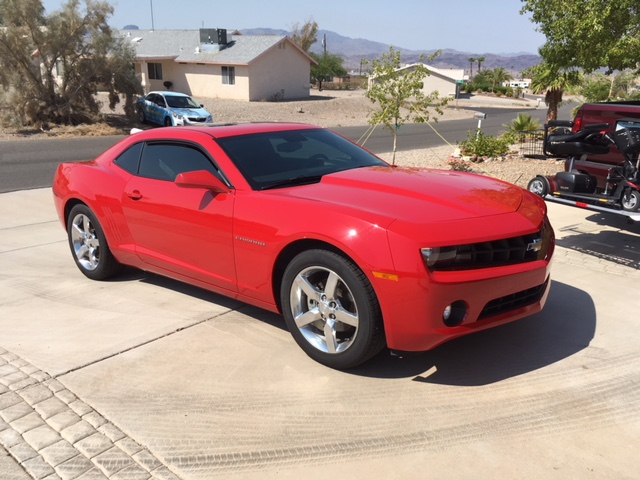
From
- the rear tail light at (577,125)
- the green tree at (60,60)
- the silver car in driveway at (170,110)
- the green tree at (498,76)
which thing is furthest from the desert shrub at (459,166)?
the green tree at (498,76)

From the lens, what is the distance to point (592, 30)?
926cm

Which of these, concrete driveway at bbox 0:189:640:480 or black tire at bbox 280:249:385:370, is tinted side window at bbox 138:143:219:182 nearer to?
concrete driveway at bbox 0:189:640:480

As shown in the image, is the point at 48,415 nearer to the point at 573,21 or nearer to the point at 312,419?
the point at 312,419

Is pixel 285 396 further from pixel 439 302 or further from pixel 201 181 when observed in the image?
pixel 201 181

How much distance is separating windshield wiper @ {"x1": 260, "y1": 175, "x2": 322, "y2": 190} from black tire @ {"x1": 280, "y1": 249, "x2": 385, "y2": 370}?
0.71 metres

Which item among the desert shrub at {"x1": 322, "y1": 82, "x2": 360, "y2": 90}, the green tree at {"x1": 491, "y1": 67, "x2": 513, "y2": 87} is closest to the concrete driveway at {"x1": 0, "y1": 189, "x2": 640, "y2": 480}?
the desert shrub at {"x1": 322, "y1": 82, "x2": 360, "y2": 90}

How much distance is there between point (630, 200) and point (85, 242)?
17.5 feet

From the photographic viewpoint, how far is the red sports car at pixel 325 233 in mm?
3656

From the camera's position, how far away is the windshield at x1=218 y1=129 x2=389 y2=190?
4.66 m

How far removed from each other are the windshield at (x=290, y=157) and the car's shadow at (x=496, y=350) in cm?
116

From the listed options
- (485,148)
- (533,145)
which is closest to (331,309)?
(485,148)

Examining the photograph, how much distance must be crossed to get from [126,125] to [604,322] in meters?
27.8

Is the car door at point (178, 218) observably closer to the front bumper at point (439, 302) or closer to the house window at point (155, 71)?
the front bumper at point (439, 302)

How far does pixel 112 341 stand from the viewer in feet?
14.9
